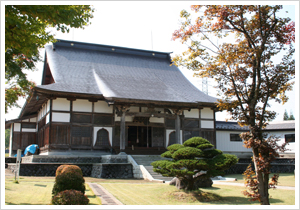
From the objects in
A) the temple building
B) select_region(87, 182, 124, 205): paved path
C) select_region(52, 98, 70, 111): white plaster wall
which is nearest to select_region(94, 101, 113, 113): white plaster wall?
the temple building

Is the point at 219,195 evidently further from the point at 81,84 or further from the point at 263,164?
the point at 81,84

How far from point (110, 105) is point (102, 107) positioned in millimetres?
623

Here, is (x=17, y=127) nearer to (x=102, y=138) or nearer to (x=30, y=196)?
(x=102, y=138)

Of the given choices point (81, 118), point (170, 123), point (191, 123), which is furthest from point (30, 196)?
point (191, 123)

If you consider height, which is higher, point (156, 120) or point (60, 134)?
point (156, 120)

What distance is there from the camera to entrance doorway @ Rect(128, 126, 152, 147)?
74.2 feet

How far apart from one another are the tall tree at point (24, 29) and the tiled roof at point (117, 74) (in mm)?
8852

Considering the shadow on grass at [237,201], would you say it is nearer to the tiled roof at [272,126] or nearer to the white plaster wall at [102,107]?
the white plaster wall at [102,107]

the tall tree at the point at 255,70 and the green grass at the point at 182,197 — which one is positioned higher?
the tall tree at the point at 255,70

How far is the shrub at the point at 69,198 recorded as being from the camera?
7195 mm

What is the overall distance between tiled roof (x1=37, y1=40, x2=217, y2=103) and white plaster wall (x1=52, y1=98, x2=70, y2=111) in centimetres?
99

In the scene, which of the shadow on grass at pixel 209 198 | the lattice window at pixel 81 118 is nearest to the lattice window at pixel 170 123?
the lattice window at pixel 81 118

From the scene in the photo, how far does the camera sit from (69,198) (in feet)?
23.7

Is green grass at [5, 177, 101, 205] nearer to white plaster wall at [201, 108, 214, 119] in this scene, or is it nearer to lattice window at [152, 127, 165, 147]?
lattice window at [152, 127, 165, 147]
